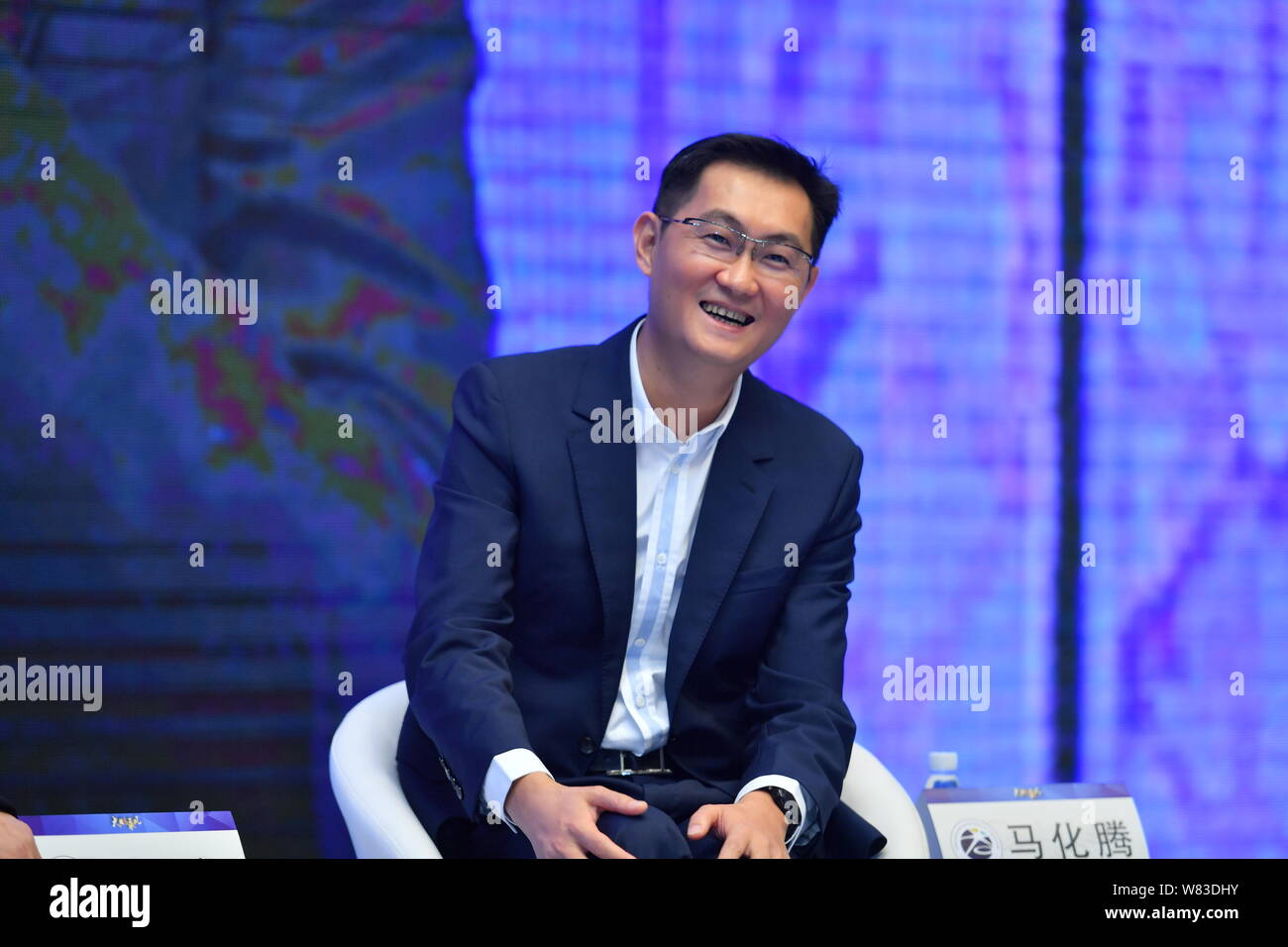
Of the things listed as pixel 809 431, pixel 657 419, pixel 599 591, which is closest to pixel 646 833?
pixel 599 591

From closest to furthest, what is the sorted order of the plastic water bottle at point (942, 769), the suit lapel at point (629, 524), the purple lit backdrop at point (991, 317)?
the suit lapel at point (629, 524) → the plastic water bottle at point (942, 769) → the purple lit backdrop at point (991, 317)

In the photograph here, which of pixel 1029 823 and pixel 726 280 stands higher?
pixel 726 280

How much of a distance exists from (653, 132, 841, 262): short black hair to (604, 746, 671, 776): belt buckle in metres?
0.86

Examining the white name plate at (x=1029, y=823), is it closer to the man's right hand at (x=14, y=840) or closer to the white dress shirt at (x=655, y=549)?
the white dress shirt at (x=655, y=549)

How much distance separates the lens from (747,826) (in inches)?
72.6

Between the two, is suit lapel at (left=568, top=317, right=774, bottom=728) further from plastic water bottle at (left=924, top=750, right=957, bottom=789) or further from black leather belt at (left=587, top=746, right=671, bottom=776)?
plastic water bottle at (left=924, top=750, right=957, bottom=789)

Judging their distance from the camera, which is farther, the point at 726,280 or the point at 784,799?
the point at 726,280

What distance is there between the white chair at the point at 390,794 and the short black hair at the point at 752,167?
2.97 ft

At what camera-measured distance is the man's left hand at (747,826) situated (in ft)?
5.96

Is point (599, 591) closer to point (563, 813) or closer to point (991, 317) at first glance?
point (563, 813)

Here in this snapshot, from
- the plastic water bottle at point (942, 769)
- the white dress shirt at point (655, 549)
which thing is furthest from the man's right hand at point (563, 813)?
the plastic water bottle at point (942, 769)

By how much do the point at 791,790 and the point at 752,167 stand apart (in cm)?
98

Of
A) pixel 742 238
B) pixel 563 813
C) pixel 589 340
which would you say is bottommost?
pixel 563 813

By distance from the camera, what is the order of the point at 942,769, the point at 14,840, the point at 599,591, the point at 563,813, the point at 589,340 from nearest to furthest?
the point at 14,840 < the point at 563,813 < the point at 599,591 < the point at 942,769 < the point at 589,340
